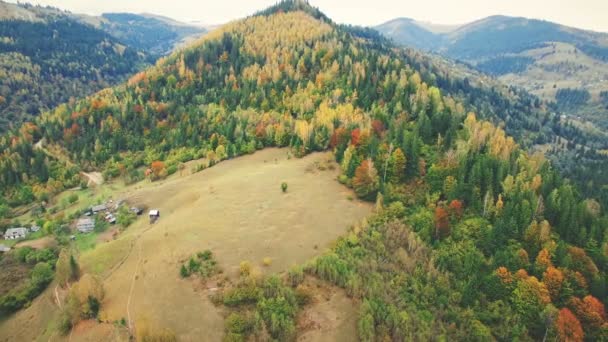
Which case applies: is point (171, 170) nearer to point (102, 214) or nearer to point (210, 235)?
point (102, 214)

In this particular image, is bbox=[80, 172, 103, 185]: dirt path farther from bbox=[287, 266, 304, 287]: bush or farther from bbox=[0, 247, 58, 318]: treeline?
bbox=[287, 266, 304, 287]: bush

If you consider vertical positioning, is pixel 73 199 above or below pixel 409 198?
below

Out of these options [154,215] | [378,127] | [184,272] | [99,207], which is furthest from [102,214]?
[378,127]

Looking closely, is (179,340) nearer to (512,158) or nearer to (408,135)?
(408,135)

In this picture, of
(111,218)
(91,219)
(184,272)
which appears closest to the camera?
(184,272)

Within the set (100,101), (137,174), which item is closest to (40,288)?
(137,174)

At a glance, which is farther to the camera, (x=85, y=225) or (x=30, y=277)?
(x=85, y=225)
